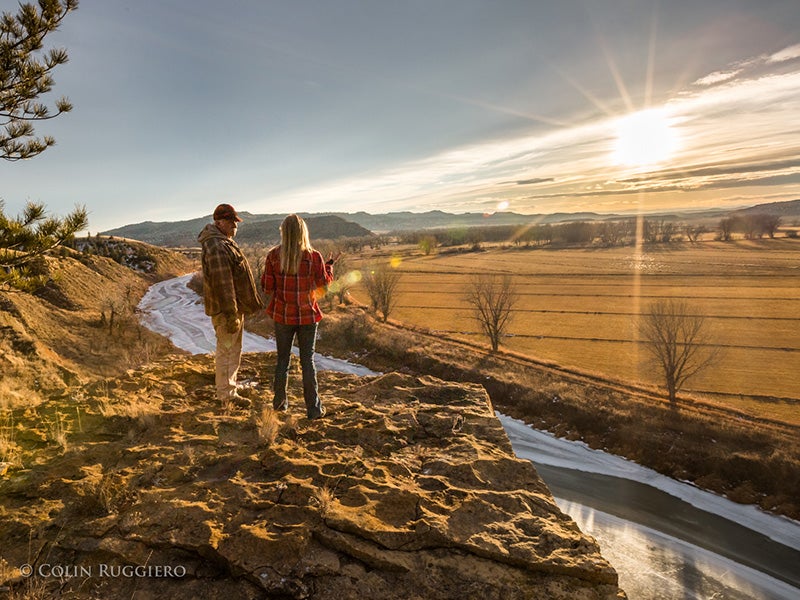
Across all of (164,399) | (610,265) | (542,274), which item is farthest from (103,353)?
(610,265)

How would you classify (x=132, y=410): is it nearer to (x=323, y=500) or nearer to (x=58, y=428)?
(x=58, y=428)

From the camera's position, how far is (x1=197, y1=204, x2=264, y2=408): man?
491 cm

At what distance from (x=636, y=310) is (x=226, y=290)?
59.8m

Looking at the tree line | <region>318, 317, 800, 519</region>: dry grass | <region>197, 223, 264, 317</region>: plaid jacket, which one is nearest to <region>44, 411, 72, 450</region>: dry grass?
<region>197, 223, 264, 317</region>: plaid jacket

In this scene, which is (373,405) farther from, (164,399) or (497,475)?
(164,399)

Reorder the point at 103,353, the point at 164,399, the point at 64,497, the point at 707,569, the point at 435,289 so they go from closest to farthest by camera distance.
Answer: the point at 64,497 < the point at 164,399 < the point at 707,569 < the point at 103,353 < the point at 435,289

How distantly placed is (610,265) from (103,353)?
3961 inches

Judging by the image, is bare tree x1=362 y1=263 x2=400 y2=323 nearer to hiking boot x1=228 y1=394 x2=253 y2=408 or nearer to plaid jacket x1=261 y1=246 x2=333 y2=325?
hiking boot x1=228 y1=394 x2=253 y2=408

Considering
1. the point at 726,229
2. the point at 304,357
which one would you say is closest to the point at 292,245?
the point at 304,357

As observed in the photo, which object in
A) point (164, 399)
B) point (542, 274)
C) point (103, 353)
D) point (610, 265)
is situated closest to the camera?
point (164, 399)

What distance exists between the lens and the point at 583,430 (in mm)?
22297

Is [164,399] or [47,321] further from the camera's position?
[47,321]

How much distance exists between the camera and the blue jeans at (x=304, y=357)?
4879mm

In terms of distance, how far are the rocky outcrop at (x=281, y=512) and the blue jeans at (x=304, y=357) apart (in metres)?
0.24
